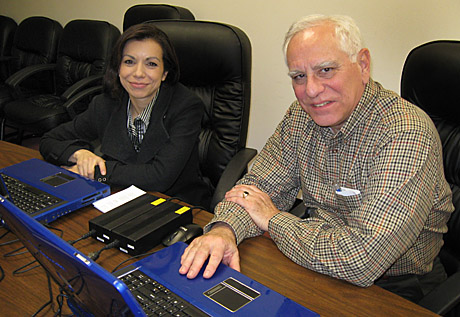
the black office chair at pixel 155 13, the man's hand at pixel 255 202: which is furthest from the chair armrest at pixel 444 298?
the black office chair at pixel 155 13

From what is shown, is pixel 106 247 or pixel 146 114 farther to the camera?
pixel 146 114

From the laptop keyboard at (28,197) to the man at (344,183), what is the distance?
463 millimetres

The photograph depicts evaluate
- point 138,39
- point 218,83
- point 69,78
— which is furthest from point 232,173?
point 69,78

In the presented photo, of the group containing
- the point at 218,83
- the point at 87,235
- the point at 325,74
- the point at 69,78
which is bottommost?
the point at 69,78

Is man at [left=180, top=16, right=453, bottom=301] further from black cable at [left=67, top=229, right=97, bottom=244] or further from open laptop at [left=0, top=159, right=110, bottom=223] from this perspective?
open laptop at [left=0, top=159, right=110, bottom=223]

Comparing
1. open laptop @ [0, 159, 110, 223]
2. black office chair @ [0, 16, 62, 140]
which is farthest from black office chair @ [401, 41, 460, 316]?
black office chair @ [0, 16, 62, 140]

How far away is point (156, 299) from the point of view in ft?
2.71

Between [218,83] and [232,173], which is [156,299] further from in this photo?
[218,83]

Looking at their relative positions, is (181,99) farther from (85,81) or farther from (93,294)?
(85,81)

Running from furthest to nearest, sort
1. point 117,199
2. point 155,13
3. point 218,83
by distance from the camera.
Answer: point 155,13 → point 218,83 → point 117,199

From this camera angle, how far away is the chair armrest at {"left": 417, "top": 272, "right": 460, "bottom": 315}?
3.06 feet

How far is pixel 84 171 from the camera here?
1499 mm

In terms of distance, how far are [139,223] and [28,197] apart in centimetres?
38

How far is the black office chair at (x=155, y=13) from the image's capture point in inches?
103
